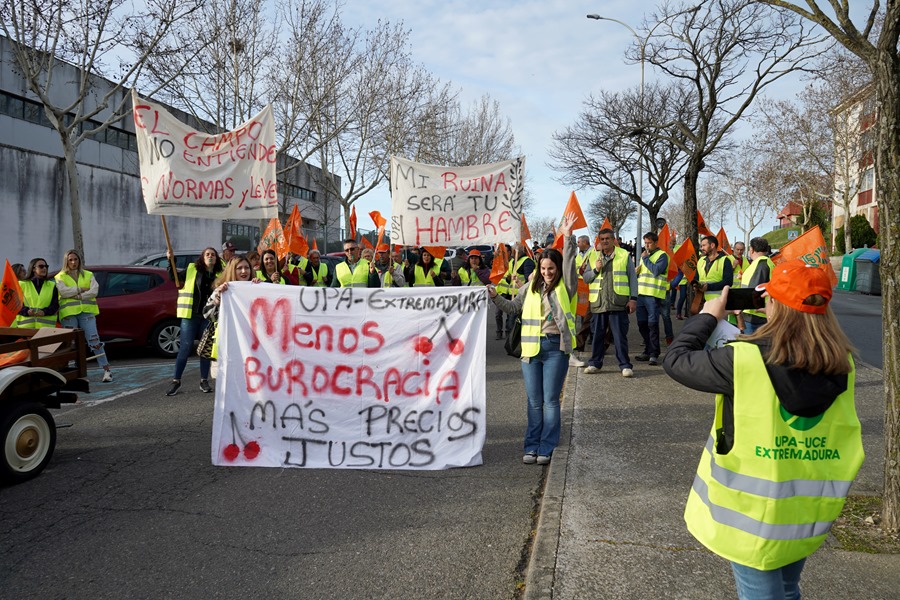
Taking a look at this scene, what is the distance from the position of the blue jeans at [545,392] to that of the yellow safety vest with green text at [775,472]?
311 cm

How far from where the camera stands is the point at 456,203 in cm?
737

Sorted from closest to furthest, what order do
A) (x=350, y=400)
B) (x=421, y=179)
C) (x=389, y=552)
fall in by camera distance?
(x=389, y=552)
(x=350, y=400)
(x=421, y=179)

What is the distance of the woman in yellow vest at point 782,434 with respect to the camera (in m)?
2.25

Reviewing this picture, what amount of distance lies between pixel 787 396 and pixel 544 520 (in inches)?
90.8

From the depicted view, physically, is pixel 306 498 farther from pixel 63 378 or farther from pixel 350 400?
pixel 63 378

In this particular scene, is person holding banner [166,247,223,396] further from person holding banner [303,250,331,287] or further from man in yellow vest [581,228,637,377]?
man in yellow vest [581,228,637,377]

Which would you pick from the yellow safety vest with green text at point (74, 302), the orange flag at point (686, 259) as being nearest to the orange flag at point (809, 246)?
the orange flag at point (686, 259)

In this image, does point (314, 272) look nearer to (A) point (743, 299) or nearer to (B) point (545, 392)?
(B) point (545, 392)

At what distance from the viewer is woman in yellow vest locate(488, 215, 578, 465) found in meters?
5.50

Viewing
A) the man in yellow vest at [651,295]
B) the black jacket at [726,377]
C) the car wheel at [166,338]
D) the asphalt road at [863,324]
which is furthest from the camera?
the asphalt road at [863,324]

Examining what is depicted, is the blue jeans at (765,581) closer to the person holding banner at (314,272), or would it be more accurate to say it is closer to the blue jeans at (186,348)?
the blue jeans at (186,348)

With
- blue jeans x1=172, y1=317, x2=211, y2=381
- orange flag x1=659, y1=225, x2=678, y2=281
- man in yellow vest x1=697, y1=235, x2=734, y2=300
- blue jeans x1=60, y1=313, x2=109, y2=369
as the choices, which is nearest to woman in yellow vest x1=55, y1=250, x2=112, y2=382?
blue jeans x1=60, y1=313, x2=109, y2=369

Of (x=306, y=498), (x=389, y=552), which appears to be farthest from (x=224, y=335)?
(x=389, y=552)

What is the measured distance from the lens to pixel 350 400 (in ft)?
17.9
